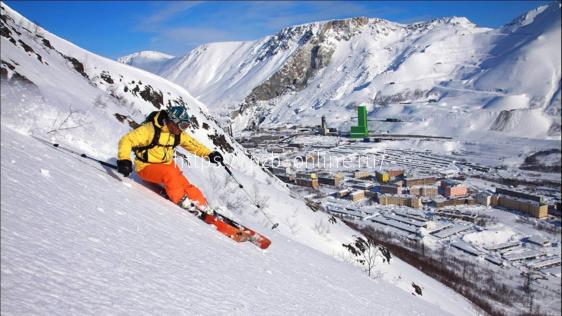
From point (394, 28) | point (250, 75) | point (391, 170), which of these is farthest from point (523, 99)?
point (394, 28)

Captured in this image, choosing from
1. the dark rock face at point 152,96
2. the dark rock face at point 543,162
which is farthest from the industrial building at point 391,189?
the dark rock face at point 152,96

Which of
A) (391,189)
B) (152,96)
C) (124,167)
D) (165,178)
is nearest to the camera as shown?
(124,167)

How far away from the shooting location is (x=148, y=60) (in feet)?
493

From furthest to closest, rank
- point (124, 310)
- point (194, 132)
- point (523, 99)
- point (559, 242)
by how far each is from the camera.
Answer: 1. point (523, 99)
2. point (559, 242)
3. point (194, 132)
4. point (124, 310)

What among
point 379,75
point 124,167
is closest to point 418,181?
point 124,167

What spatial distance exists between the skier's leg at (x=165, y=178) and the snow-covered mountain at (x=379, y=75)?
38036mm

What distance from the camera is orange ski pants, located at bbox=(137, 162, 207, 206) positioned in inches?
134

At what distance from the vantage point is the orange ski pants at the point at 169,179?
3.41 metres

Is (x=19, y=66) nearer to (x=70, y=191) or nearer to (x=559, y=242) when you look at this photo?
(x=70, y=191)

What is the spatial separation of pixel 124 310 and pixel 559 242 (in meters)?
32.3

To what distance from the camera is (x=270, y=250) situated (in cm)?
349

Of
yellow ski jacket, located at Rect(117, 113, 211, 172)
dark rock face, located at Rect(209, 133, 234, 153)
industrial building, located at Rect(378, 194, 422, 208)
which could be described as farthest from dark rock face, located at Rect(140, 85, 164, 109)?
industrial building, located at Rect(378, 194, 422, 208)

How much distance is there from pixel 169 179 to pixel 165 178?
0.03m

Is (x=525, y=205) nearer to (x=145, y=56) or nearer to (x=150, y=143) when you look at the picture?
(x=150, y=143)
